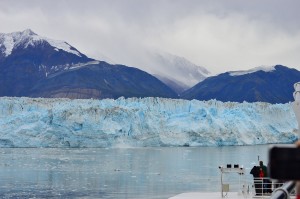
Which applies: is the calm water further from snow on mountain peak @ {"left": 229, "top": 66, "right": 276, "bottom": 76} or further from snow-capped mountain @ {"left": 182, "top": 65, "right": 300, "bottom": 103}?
snow on mountain peak @ {"left": 229, "top": 66, "right": 276, "bottom": 76}

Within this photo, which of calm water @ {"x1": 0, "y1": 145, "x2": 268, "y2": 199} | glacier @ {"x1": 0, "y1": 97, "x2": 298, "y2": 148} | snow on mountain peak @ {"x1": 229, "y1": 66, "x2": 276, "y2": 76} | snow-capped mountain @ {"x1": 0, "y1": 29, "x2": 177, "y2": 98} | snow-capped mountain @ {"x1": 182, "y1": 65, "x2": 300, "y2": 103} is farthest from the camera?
snow on mountain peak @ {"x1": 229, "y1": 66, "x2": 276, "y2": 76}

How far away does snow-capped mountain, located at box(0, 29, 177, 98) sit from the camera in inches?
5856

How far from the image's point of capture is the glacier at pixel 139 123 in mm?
49531

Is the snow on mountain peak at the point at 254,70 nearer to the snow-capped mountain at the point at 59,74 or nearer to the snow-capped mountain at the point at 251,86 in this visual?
the snow-capped mountain at the point at 251,86

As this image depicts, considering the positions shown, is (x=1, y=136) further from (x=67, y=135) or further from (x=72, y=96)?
(x=72, y=96)

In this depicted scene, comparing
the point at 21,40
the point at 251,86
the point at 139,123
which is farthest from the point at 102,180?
the point at 21,40

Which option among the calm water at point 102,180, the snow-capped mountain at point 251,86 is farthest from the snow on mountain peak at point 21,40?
the calm water at point 102,180

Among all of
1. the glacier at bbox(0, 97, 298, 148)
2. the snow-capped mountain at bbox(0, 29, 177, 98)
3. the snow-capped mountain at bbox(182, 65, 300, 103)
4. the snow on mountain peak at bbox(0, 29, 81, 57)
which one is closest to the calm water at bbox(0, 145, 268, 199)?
the glacier at bbox(0, 97, 298, 148)

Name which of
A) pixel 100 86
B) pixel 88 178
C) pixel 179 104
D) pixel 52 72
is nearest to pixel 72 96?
pixel 100 86

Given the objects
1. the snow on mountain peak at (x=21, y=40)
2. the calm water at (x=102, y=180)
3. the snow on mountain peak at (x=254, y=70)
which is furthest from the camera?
the snow on mountain peak at (x=21, y=40)

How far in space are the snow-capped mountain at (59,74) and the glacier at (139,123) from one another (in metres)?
85.4

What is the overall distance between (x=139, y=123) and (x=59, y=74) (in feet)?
379

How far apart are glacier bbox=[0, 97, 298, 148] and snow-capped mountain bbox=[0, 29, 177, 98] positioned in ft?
280

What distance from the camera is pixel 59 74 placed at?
163 meters
